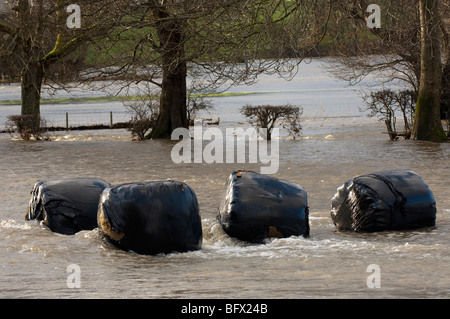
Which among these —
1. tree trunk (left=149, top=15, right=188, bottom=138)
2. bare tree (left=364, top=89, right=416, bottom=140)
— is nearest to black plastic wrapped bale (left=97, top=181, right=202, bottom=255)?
bare tree (left=364, top=89, right=416, bottom=140)

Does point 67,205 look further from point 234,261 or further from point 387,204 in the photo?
point 387,204

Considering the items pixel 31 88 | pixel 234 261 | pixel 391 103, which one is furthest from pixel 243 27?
pixel 31 88

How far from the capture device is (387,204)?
970cm

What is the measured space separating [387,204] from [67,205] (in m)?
4.17

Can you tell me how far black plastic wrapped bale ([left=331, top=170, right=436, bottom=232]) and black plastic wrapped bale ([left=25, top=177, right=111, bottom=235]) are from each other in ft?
10.9

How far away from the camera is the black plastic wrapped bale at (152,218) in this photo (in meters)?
8.34

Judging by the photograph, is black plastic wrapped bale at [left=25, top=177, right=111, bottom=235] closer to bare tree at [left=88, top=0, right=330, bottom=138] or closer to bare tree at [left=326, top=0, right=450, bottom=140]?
bare tree at [left=88, top=0, right=330, bottom=138]

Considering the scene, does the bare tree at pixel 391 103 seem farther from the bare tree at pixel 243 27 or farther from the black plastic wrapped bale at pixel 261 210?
the black plastic wrapped bale at pixel 261 210

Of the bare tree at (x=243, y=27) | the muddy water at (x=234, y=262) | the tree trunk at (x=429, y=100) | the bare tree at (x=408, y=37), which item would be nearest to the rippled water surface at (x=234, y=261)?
the muddy water at (x=234, y=262)

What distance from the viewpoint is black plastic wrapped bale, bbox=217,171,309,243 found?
29.6 feet

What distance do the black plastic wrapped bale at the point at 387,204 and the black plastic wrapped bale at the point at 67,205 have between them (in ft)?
10.9
